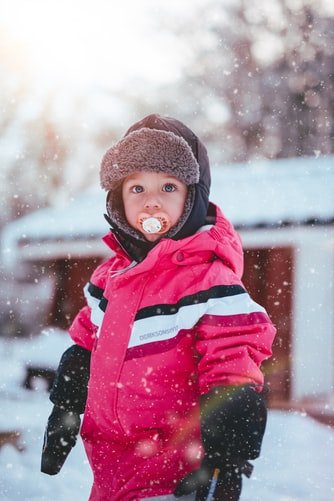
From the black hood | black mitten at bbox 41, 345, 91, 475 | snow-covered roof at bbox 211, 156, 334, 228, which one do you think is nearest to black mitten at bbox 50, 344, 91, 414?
black mitten at bbox 41, 345, 91, 475

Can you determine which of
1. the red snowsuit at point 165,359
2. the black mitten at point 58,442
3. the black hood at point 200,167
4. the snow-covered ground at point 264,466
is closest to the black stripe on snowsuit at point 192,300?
the red snowsuit at point 165,359

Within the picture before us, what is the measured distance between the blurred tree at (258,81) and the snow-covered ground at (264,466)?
42.0 ft

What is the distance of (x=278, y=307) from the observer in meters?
9.03

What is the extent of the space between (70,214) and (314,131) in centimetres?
990

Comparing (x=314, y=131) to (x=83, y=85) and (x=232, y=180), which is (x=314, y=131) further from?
(x=232, y=180)

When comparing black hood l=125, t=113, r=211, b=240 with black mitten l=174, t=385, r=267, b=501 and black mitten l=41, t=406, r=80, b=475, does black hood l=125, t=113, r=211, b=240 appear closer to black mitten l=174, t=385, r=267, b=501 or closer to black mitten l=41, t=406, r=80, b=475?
black mitten l=174, t=385, r=267, b=501

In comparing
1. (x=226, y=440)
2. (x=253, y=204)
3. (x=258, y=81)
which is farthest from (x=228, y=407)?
(x=258, y=81)

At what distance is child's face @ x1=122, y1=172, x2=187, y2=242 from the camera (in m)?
1.97

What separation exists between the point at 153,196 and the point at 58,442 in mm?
863

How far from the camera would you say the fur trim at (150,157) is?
79.4 inches

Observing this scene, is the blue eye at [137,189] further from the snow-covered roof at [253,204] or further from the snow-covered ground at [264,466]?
the snow-covered roof at [253,204]

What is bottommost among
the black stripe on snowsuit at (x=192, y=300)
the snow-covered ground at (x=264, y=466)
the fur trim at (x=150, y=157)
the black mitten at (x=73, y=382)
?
the snow-covered ground at (x=264, y=466)

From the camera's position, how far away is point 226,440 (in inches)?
66.0

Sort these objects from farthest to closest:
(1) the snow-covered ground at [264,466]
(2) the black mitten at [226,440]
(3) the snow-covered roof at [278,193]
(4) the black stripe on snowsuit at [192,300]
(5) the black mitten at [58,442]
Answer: (3) the snow-covered roof at [278,193], (1) the snow-covered ground at [264,466], (5) the black mitten at [58,442], (4) the black stripe on snowsuit at [192,300], (2) the black mitten at [226,440]
